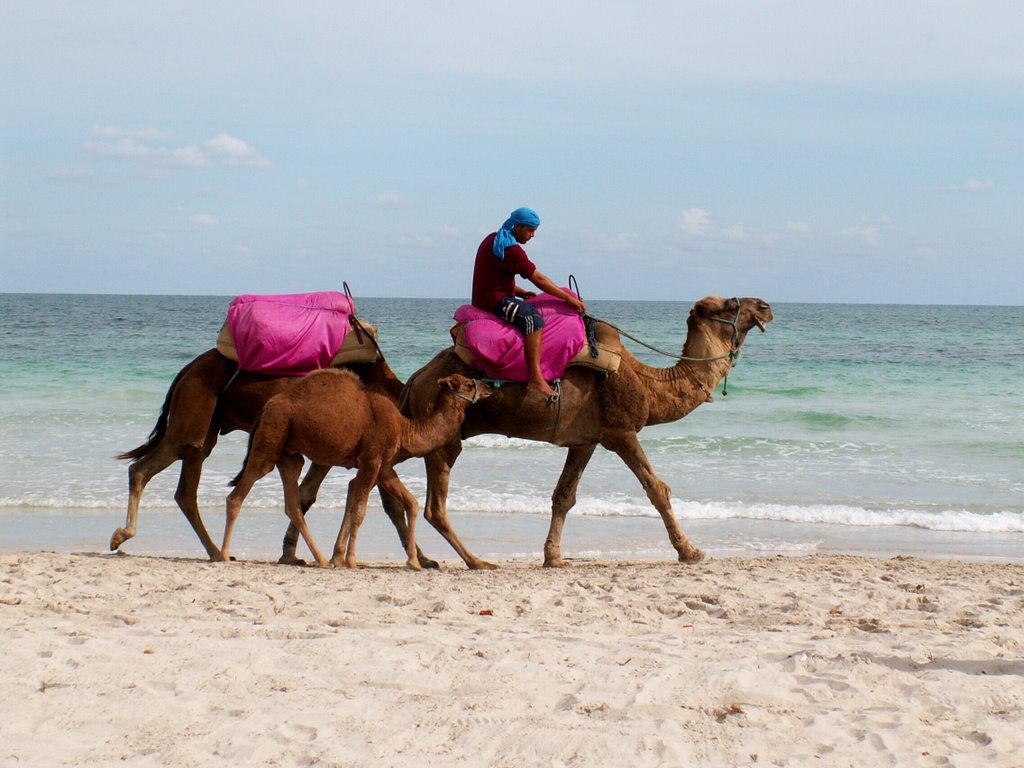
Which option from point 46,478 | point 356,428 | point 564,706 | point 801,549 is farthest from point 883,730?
point 46,478

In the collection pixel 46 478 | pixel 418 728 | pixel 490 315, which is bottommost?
pixel 46 478

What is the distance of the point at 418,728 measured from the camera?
501 cm

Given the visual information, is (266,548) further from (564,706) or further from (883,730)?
(883,730)

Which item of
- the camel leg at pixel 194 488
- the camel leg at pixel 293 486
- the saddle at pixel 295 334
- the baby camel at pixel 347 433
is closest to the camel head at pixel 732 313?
the baby camel at pixel 347 433

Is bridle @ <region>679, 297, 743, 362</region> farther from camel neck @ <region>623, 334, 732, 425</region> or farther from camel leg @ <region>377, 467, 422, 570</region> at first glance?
camel leg @ <region>377, 467, 422, 570</region>

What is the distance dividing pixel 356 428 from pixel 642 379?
7.40 feet

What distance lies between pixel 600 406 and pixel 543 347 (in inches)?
29.4

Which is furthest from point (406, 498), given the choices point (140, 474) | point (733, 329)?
point (733, 329)

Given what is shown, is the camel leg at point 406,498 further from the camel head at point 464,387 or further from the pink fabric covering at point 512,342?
the pink fabric covering at point 512,342

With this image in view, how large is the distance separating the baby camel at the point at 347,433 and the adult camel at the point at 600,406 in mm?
283

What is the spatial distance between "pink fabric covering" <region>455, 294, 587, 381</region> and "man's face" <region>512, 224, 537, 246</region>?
20.7 inches

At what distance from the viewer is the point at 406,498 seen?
8.52 meters

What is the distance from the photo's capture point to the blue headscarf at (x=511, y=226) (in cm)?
835

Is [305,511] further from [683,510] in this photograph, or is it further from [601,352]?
[683,510]
